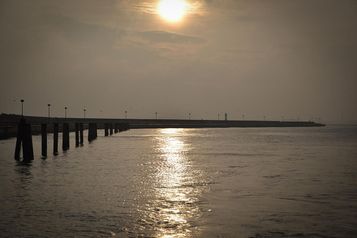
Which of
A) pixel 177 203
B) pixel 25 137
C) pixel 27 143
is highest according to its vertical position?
pixel 25 137

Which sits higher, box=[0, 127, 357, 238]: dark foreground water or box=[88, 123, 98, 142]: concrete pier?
box=[88, 123, 98, 142]: concrete pier

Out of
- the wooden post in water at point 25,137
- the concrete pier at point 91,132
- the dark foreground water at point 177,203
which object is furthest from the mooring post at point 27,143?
the concrete pier at point 91,132

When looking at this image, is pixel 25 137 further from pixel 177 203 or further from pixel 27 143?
pixel 177 203

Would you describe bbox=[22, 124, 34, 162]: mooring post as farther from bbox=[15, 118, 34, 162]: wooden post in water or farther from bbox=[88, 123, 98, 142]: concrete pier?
bbox=[88, 123, 98, 142]: concrete pier

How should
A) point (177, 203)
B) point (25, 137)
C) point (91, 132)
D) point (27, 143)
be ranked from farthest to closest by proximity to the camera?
point (91, 132) → point (27, 143) → point (25, 137) → point (177, 203)

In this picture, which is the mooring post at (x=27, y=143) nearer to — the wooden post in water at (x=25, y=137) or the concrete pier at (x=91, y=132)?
the wooden post in water at (x=25, y=137)

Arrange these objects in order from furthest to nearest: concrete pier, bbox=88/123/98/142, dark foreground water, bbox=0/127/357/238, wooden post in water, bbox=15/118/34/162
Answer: concrete pier, bbox=88/123/98/142, wooden post in water, bbox=15/118/34/162, dark foreground water, bbox=0/127/357/238

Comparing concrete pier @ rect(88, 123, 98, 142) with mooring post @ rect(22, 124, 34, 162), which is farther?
concrete pier @ rect(88, 123, 98, 142)

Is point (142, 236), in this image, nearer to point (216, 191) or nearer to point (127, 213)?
point (127, 213)

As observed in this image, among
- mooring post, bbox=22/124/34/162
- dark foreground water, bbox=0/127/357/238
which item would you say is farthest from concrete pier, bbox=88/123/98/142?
dark foreground water, bbox=0/127/357/238

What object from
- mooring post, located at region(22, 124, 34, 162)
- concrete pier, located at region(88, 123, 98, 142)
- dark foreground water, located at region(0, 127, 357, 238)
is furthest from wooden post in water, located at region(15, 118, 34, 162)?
concrete pier, located at region(88, 123, 98, 142)

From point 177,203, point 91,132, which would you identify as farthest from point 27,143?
point 91,132

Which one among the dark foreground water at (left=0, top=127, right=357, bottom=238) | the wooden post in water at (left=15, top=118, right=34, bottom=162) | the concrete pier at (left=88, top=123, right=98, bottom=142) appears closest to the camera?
the dark foreground water at (left=0, top=127, right=357, bottom=238)

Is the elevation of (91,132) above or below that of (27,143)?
below
